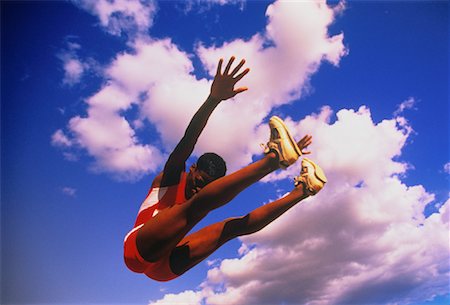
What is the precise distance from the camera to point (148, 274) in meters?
4.45

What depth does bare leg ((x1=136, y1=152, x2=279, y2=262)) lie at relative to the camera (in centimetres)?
327

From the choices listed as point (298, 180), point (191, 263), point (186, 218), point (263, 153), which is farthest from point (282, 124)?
point (191, 263)

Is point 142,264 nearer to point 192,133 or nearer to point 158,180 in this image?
point 158,180

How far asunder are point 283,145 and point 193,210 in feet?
3.66

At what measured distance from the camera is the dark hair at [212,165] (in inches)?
175

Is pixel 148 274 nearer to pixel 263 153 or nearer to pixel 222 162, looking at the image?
pixel 222 162

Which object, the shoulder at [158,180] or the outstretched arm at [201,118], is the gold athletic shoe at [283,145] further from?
the shoulder at [158,180]

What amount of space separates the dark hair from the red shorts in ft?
3.55

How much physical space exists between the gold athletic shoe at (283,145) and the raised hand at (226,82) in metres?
0.83

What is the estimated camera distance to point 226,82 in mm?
4469

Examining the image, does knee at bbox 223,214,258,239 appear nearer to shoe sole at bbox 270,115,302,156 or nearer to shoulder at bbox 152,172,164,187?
shoulder at bbox 152,172,164,187

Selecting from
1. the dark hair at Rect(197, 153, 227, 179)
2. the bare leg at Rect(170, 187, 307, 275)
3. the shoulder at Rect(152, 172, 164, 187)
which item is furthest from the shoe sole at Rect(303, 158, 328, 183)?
the shoulder at Rect(152, 172, 164, 187)

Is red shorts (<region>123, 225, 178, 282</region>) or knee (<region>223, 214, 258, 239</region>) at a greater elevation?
knee (<region>223, 214, 258, 239</region>)

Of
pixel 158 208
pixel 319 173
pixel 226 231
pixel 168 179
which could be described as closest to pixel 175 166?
pixel 168 179
